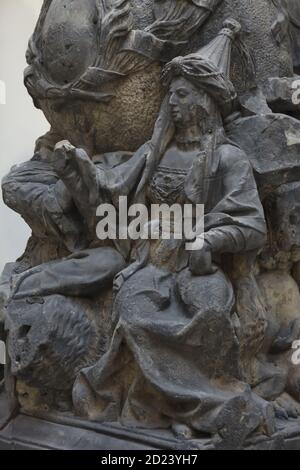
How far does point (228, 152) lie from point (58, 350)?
0.95 metres

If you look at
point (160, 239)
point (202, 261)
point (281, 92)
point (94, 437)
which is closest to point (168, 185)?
point (160, 239)

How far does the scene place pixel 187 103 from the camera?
303 centimetres

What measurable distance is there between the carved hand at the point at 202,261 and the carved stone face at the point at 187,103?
1.70ft

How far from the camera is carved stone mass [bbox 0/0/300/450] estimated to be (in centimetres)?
279

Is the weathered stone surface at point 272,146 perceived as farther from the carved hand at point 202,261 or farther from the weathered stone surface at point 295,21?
the weathered stone surface at point 295,21

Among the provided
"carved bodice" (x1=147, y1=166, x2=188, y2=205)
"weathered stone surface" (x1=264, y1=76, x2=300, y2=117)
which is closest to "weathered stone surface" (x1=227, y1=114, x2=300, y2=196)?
"weathered stone surface" (x1=264, y1=76, x2=300, y2=117)

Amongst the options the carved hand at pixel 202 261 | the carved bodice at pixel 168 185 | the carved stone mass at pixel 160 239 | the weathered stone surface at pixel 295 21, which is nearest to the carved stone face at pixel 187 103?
the carved stone mass at pixel 160 239

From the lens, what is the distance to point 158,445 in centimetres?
272

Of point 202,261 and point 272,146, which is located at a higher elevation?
point 272,146

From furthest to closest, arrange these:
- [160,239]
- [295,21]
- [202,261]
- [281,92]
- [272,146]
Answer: [295,21]
[281,92]
[272,146]
[160,239]
[202,261]

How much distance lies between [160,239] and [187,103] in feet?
1.69

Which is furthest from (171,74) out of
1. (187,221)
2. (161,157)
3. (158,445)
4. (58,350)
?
(158,445)

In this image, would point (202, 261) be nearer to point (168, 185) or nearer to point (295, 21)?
point (168, 185)
